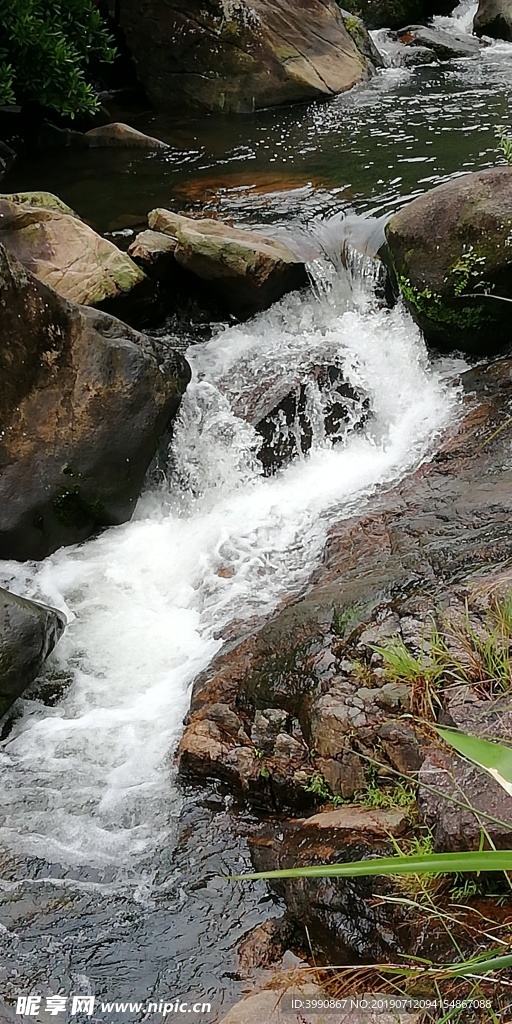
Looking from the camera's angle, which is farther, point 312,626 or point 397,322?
point 397,322

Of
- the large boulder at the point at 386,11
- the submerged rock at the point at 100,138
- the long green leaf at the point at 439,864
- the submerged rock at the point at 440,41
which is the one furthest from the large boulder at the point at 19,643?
the large boulder at the point at 386,11

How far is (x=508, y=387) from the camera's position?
5.72 m

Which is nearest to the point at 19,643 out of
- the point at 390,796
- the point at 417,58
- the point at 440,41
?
the point at 390,796

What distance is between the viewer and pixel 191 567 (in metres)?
5.11

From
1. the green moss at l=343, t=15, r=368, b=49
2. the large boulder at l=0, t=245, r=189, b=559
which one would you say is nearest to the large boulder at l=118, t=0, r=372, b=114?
the green moss at l=343, t=15, r=368, b=49

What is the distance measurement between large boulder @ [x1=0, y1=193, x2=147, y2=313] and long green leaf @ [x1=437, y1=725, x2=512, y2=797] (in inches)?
207

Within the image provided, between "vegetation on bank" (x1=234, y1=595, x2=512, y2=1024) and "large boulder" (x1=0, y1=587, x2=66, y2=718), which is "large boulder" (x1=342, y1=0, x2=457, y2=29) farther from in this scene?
"vegetation on bank" (x1=234, y1=595, x2=512, y2=1024)

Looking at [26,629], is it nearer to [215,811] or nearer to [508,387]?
[215,811]

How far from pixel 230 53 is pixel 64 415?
26.4 feet

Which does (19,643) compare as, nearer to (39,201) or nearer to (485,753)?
(485,753)

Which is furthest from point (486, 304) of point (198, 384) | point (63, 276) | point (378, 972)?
point (378, 972)

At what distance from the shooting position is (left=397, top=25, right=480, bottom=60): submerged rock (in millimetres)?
13008

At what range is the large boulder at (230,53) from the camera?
10820 mm

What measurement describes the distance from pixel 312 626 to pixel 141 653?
1.08 meters
